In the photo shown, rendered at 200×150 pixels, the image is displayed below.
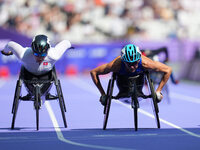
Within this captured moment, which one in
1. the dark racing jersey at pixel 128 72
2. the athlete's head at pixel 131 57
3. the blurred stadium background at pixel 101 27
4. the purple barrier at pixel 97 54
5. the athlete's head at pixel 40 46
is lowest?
the purple barrier at pixel 97 54

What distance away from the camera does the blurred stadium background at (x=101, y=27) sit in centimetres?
3127

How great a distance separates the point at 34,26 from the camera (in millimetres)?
32656

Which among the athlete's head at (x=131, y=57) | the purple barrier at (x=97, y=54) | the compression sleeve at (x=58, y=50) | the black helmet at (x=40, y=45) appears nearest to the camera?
the athlete's head at (x=131, y=57)

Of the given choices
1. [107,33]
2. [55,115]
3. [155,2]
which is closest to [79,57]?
[107,33]

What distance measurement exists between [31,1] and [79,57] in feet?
16.5

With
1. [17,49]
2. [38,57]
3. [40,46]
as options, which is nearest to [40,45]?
[40,46]

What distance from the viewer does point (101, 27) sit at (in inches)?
1347

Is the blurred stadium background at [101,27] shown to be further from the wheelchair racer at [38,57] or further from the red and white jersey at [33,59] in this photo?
the red and white jersey at [33,59]

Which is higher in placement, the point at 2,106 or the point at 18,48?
the point at 18,48

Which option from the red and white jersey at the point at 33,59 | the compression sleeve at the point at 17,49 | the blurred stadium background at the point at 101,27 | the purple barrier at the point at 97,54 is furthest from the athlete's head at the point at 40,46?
the purple barrier at the point at 97,54

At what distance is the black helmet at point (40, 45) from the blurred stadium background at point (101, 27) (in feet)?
67.2

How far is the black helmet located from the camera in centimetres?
858

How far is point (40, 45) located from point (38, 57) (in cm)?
26

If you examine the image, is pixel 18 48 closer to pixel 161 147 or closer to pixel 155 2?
pixel 161 147
